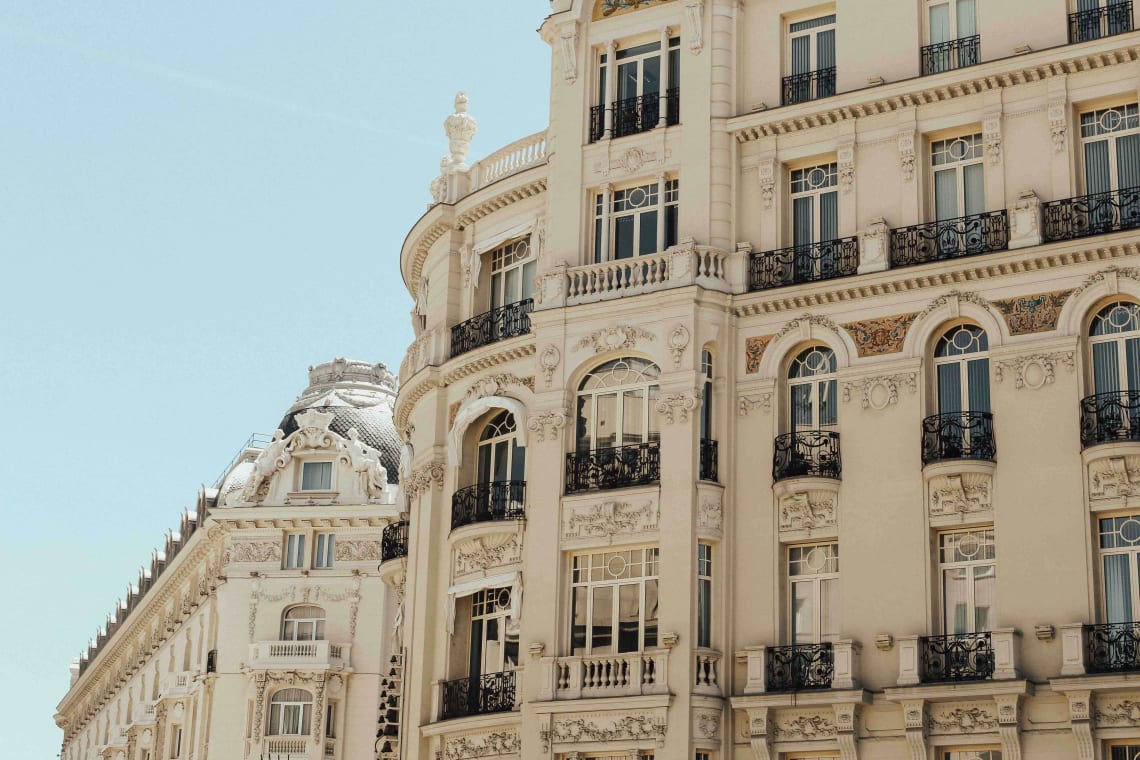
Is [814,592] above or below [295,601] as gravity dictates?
below

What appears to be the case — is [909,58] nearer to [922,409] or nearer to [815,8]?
[815,8]

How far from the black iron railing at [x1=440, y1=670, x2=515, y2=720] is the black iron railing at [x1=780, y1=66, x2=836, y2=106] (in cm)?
1188

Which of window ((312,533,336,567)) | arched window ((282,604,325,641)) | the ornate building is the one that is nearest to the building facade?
the ornate building

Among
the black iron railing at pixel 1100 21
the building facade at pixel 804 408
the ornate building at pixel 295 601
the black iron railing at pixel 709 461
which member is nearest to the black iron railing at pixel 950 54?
the building facade at pixel 804 408

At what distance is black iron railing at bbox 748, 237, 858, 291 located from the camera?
32312mm

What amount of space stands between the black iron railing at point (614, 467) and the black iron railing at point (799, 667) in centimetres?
376

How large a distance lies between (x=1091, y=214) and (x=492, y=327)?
12108 millimetres

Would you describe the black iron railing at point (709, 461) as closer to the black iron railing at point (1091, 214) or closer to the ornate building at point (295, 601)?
Answer: the black iron railing at point (1091, 214)

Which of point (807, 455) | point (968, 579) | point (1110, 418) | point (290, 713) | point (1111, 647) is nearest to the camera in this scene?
point (1111, 647)

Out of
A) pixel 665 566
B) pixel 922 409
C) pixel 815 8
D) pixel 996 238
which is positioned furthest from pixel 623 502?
pixel 815 8

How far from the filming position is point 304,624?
62.7 meters

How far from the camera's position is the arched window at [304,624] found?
62500 mm

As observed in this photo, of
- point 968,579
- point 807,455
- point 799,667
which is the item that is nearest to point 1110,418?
point 968,579

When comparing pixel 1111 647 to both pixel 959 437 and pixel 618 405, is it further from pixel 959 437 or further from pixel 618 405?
pixel 618 405
